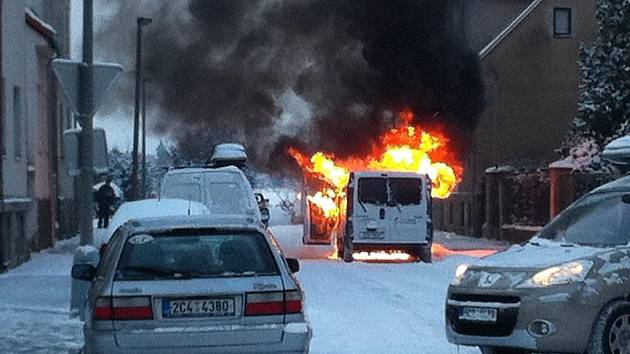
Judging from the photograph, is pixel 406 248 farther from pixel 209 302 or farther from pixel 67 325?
pixel 209 302

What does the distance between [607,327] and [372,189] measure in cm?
1512

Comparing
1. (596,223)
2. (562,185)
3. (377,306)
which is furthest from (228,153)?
(596,223)

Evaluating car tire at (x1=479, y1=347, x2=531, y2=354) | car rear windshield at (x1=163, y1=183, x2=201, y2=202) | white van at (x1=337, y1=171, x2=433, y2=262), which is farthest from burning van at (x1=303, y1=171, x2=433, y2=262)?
car tire at (x1=479, y1=347, x2=531, y2=354)

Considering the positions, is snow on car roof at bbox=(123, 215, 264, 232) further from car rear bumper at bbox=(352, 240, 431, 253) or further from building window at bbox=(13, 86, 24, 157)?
building window at bbox=(13, 86, 24, 157)

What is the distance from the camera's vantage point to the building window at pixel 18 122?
2395 centimetres

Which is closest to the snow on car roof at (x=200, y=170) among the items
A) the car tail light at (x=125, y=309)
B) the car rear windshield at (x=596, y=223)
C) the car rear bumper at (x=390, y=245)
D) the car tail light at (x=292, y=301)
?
the car rear bumper at (x=390, y=245)

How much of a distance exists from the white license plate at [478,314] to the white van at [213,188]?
37.3ft

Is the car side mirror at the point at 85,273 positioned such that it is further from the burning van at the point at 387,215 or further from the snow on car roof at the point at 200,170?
the burning van at the point at 387,215

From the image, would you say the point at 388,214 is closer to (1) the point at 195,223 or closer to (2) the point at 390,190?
(2) the point at 390,190

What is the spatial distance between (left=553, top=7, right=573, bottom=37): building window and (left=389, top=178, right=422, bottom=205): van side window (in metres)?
15.9

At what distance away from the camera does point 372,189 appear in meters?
24.4

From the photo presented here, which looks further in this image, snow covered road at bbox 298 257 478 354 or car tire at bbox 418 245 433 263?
car tire at bbox 418 245 433 263

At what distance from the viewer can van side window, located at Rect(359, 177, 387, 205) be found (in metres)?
24.3

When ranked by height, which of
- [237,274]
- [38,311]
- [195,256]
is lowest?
[38,311]
